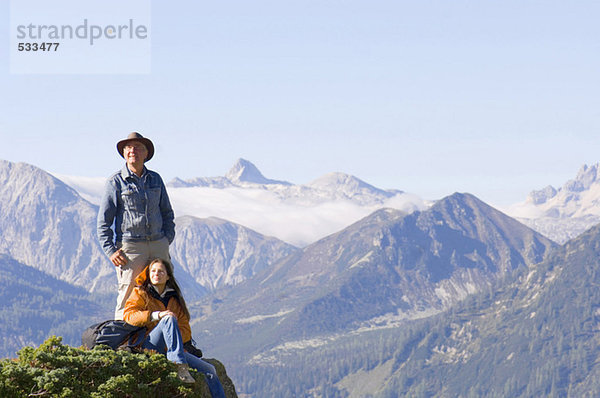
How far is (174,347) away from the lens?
78.7ft

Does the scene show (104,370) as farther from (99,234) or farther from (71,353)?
(99,234)

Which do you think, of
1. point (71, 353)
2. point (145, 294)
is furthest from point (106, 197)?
point (71, 353)

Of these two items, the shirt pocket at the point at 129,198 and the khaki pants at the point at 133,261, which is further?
the khaki pants at the point at 133,261

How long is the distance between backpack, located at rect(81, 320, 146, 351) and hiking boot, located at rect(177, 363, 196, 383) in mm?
1943

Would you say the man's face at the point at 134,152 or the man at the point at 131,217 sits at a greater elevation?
the man's face at the point at 134,152

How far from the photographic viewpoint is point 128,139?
92.5 feet

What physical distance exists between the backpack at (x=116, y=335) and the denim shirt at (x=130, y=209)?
11.3 feet

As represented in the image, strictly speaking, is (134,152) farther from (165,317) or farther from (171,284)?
(165,317)

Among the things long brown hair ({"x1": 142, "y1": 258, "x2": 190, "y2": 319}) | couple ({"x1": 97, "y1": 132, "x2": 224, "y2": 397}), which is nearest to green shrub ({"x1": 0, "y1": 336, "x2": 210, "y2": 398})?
long brown hair ({"x1": 142, "y1": 258, "x2": 190, "y2": 319})

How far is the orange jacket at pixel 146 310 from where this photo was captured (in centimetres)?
2491

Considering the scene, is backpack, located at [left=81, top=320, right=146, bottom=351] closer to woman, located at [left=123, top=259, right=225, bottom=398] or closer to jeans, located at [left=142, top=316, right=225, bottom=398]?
woman, located at [left=123, top=259, right=225, bottom=398]

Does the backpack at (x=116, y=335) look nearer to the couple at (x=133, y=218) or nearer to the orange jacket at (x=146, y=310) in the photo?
the orange jacket at (x=146, y=310)

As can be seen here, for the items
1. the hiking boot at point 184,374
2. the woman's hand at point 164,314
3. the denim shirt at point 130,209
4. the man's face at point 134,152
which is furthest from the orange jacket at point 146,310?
the man's face at point 134,152

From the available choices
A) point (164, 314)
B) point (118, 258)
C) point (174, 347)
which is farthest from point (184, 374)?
point (118, 258)
